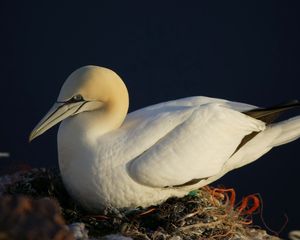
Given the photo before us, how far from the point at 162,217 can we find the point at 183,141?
0.30m

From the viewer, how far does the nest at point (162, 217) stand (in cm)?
208

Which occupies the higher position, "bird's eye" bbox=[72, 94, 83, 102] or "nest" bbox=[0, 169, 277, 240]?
"bird's eye" bbox=[72, 94, 83, 102]

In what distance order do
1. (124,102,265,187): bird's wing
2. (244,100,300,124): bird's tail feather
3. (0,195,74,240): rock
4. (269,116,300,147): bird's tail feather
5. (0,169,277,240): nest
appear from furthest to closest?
(269,116,300,147): bird's tail feather, (244,100,300,124): bird's tail feather, (124,102,265,187): bird's wing, (0,169,277,240): nest, (0,195,74,240): rock

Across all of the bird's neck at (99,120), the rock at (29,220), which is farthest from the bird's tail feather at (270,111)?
the rock at (29,220)

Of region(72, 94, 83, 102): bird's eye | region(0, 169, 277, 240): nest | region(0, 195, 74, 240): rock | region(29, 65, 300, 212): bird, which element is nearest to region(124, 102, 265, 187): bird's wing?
region(29, 65, 300, 212): bird

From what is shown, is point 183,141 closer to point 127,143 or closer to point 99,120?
point 127,143

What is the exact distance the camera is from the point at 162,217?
86.3 inches

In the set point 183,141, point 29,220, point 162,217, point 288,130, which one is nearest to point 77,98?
point 183,141

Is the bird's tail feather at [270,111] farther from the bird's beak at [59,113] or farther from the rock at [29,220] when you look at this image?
the rock at [29,220]

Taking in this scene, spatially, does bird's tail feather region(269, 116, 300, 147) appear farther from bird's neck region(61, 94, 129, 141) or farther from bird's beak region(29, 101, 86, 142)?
bird's beak region(29, 101, 86, 142)

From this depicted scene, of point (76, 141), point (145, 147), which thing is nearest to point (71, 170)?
point (76, 141)

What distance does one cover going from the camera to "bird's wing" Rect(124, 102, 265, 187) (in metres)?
2.20

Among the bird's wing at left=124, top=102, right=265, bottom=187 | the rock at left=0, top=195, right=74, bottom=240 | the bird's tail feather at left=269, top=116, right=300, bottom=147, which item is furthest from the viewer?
the bird's tail feather at left=269, top=116, right=300, bottom=147

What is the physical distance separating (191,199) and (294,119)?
68 cm
